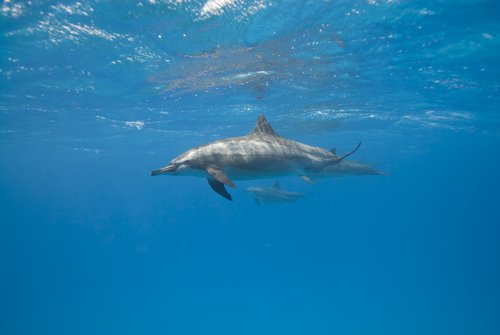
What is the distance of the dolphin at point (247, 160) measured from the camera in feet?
20.4

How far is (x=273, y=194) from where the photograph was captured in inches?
790

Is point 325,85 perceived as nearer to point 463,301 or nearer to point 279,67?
point 279,67

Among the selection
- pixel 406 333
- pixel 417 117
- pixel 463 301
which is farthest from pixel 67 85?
pixel 463 301

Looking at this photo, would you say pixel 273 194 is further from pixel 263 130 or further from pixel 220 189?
pixel 220 189

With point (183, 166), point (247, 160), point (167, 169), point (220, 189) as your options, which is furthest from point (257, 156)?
point (167, 169)

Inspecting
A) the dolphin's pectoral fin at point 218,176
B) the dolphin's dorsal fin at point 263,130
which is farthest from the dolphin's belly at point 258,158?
the dolphin's dorsal fin at point 263,130

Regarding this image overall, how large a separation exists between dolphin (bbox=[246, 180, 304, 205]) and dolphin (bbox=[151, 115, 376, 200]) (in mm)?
12218

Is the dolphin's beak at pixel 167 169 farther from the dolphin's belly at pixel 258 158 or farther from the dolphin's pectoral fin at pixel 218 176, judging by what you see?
the dolphin's pectoral fin at pixel 218 176

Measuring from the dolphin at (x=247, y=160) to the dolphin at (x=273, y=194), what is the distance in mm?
12218

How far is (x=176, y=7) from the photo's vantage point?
33.3 ft

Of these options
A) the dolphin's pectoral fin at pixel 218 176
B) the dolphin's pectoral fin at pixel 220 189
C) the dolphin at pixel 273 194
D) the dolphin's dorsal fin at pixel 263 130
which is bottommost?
the dolphin at pixel 273 194

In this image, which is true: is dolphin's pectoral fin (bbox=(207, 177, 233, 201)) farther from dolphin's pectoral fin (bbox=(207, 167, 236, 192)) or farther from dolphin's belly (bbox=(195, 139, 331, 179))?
dolphin's belly (bbox=(195, 139, 331, 179))

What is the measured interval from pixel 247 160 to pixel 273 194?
540 inches

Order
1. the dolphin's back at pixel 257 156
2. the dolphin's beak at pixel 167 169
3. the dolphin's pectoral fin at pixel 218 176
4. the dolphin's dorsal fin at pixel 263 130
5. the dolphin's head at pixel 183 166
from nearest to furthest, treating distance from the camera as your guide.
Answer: the dolphin's pectoral fin at pixel 218 176, the dolphin's beak at pixel 167 169, the dolphin's head at pixel 183 166, the dolphin's back at pixel 257 156, the dolphin's dorsal fin at pixel 263 130
